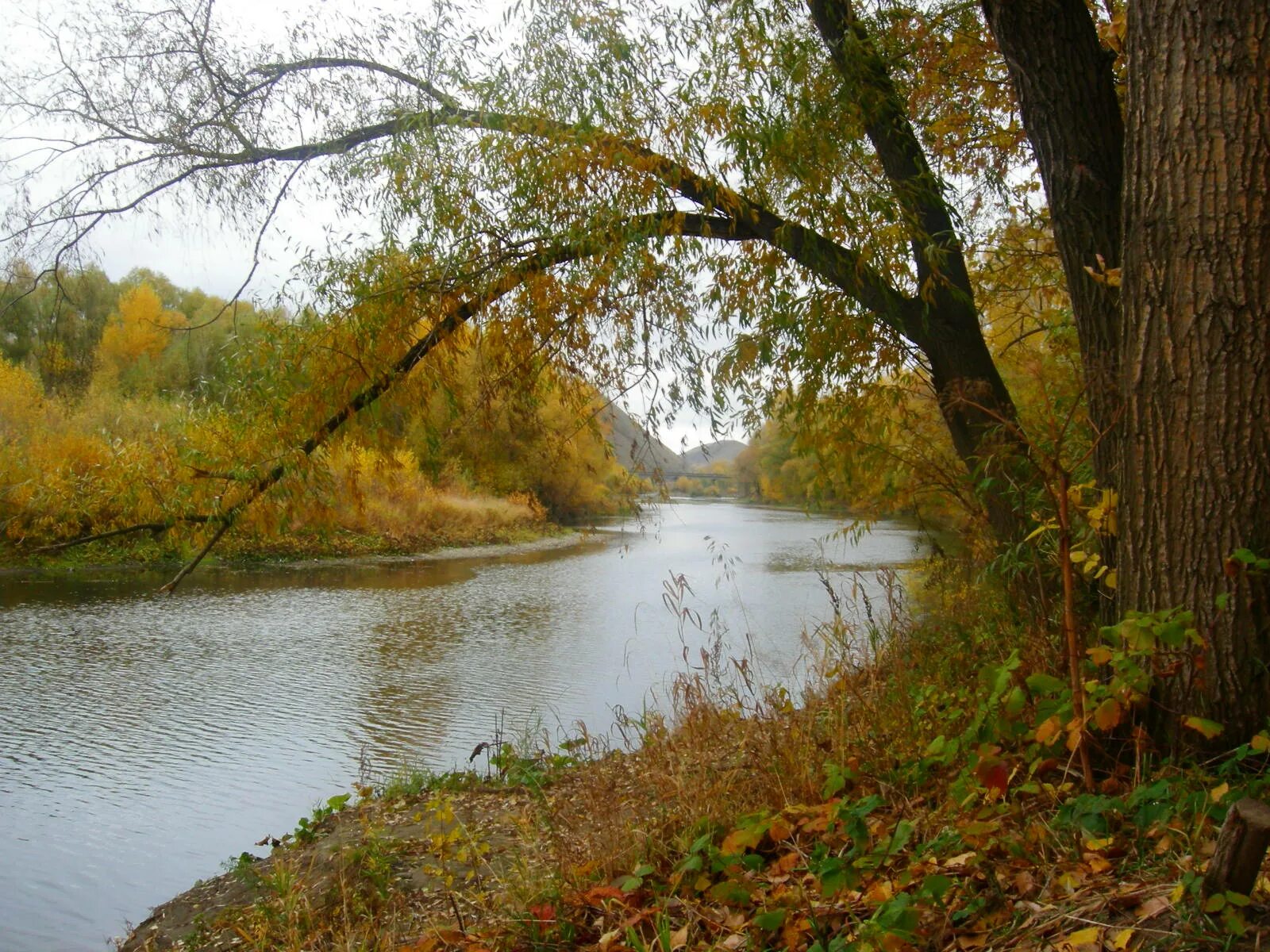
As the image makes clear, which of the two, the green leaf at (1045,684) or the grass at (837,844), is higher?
the green leaf at (1045,684)

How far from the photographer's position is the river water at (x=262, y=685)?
5.65m

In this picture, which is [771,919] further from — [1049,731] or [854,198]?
[854,198]

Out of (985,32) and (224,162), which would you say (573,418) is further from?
(985,32)

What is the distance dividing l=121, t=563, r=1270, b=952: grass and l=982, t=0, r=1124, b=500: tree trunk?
4.10 feet

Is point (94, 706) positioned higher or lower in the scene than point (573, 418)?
lower

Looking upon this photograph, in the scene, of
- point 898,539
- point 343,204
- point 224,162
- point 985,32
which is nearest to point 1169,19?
point 985,32

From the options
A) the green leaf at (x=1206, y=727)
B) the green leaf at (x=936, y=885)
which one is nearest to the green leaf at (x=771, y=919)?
the green leaf at (x=936, y=885)

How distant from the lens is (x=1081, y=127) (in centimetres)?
362

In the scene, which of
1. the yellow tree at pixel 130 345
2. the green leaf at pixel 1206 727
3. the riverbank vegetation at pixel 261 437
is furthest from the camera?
the yellow tree at pixel 130 345

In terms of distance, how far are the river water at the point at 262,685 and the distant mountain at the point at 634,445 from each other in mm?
449

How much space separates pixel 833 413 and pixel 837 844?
2946mm

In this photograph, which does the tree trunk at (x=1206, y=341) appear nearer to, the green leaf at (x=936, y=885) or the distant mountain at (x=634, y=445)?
the green leaf at (x=936, y=885)

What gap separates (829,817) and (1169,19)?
2.68 metres

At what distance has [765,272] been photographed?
5.13m
